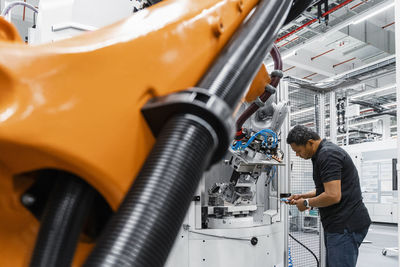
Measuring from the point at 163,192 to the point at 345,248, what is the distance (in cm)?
307

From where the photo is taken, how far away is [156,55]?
0.68 meters

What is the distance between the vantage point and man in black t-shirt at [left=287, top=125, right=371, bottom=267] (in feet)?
10.0

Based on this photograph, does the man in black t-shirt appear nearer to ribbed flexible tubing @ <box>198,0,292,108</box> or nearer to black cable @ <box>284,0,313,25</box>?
black cable @ <box>284,0,313,25</box>

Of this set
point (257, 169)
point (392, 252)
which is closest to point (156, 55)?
point (257, 169)

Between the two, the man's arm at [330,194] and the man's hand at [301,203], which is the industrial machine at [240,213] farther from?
the man's arm at [330,194]

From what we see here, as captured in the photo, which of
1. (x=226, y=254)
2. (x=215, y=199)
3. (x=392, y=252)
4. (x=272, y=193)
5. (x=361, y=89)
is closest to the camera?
(x=226, y=254)

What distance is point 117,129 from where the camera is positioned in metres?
0.60

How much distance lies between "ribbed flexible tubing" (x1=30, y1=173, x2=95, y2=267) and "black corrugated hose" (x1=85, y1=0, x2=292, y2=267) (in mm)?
99

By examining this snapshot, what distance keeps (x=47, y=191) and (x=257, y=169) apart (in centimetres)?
274

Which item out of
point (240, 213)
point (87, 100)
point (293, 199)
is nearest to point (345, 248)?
point (293, 199)

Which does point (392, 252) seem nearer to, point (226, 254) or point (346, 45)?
point (346, 45)

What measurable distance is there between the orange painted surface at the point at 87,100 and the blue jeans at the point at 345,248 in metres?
2.93

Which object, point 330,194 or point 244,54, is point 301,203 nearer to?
point 330,194

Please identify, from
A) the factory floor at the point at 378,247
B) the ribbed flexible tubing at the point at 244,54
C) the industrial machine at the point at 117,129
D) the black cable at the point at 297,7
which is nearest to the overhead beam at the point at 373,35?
the factory floor at the point at 378,247
